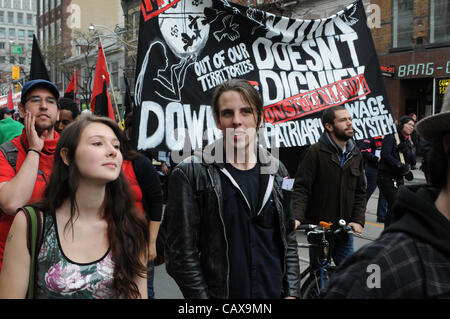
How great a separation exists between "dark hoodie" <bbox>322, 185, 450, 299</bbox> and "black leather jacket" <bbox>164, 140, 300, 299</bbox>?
1.24 metres

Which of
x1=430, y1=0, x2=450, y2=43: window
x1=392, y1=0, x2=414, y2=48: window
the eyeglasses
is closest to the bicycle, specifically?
the eyeglasses

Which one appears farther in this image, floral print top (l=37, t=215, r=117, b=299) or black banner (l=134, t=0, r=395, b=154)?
black banner (l=134, t=0, r=395, b=154)

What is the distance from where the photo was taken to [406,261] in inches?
45.3

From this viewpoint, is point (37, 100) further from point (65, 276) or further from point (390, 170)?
point (390, 170)

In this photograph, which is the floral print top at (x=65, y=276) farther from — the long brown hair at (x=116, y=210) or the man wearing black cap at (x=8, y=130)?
the man wearing black cap at (x=8, y=130)

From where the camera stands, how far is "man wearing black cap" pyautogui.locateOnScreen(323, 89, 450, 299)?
1130 mm

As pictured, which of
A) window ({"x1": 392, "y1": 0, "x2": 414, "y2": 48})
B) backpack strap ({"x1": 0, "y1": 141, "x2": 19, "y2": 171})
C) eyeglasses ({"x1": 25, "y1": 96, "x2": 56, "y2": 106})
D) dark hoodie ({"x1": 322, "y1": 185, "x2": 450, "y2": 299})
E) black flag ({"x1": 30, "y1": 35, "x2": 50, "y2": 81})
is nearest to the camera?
dark hoodie ({"x1": 322, "y1": 185, "x2": 450, "y2": 299})

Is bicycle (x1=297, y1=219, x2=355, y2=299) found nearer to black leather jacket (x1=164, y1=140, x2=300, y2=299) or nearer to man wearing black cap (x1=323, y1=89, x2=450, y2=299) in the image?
black leather jacket (x1=164, y1=140, x2=300, y2=299)

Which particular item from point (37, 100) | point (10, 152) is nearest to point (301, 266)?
point (37, 100)

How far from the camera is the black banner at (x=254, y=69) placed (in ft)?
15.0

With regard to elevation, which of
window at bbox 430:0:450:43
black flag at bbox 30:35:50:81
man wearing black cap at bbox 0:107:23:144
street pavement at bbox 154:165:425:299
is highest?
window at bbox 430:0:450:43

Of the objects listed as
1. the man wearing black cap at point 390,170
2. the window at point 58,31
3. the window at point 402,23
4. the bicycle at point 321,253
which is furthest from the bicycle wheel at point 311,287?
the window at point 58,31

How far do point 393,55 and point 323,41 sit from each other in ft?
62.4
